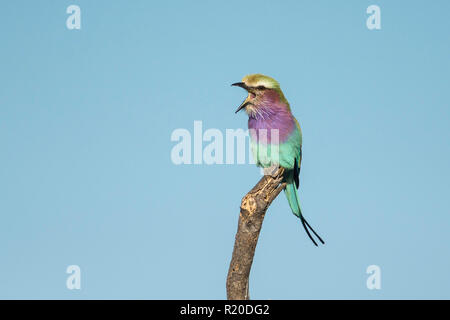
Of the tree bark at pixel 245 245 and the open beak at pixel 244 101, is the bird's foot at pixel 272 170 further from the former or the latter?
the open beak at pixel 244 101

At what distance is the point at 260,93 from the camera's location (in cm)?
583

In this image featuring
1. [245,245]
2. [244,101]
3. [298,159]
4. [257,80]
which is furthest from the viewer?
[298,159]

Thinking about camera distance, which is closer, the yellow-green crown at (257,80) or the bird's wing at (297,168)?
the yellow-green crown at (257,80)

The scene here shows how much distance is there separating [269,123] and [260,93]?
355mm

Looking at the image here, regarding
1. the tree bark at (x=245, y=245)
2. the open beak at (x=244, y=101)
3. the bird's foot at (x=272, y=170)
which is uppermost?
the open beak at (x=244, y=101)

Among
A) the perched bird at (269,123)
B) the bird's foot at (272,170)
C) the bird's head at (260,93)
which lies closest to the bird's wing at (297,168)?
the perched bird at (269,123)

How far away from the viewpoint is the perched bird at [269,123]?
5820 millimetres

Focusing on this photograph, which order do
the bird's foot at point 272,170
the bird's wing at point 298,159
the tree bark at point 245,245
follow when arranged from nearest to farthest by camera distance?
the tree bark at point 245,245 → the bird's foot at point 272,170 → the bird's wing at point 298,159

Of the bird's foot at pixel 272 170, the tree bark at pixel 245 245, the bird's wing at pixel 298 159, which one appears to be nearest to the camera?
the tree bark at pixel 245 245

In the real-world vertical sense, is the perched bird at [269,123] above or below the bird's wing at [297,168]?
above

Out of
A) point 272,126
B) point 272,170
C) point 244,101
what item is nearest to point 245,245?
point 272,170

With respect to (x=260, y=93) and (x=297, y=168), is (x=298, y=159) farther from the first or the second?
(x=260, y=93)
